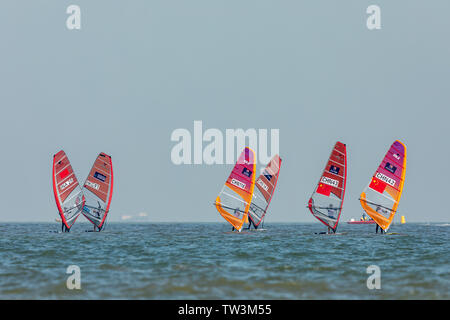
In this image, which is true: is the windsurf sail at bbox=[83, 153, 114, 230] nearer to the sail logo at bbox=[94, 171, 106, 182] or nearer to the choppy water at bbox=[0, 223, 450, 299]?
the sail logo at bbox=[94, 171, 106, 182]


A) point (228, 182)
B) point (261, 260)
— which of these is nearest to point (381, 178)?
point (228, 182)

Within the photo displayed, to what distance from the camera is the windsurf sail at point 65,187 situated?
205ft

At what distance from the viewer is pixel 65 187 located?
6347 cm

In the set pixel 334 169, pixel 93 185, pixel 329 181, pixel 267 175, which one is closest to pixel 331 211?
pixel 329 181

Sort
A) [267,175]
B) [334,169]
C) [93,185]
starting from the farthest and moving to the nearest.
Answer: [267,175] < [93,185] < [334,169]

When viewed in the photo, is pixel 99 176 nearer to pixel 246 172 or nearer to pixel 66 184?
pixel 66 184

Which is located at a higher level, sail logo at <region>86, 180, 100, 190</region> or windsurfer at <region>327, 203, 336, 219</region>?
sail logo at <region>86, 180, 100, 190</region>

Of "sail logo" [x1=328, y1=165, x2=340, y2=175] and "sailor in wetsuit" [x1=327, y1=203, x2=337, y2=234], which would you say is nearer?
"sail logo" [x1=328, y1=165, x2=340, y2=175]

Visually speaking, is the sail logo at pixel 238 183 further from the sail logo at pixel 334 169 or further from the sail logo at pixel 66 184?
the sail logo at pixel 66 184

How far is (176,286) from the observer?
23.4 meters

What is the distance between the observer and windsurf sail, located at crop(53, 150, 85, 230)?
6238 cm

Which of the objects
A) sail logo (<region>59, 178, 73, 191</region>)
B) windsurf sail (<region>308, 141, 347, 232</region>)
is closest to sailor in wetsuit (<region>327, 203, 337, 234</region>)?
windsurf sail (<region>308, 141, 347, 232</region>)

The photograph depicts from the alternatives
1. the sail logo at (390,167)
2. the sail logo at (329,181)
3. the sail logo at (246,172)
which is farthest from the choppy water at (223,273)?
the sail logo at (246,172)

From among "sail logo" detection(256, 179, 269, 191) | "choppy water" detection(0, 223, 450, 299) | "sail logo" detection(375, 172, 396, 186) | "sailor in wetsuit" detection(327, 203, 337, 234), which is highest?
"sail logo" detection(375, 172, 396, 186)
